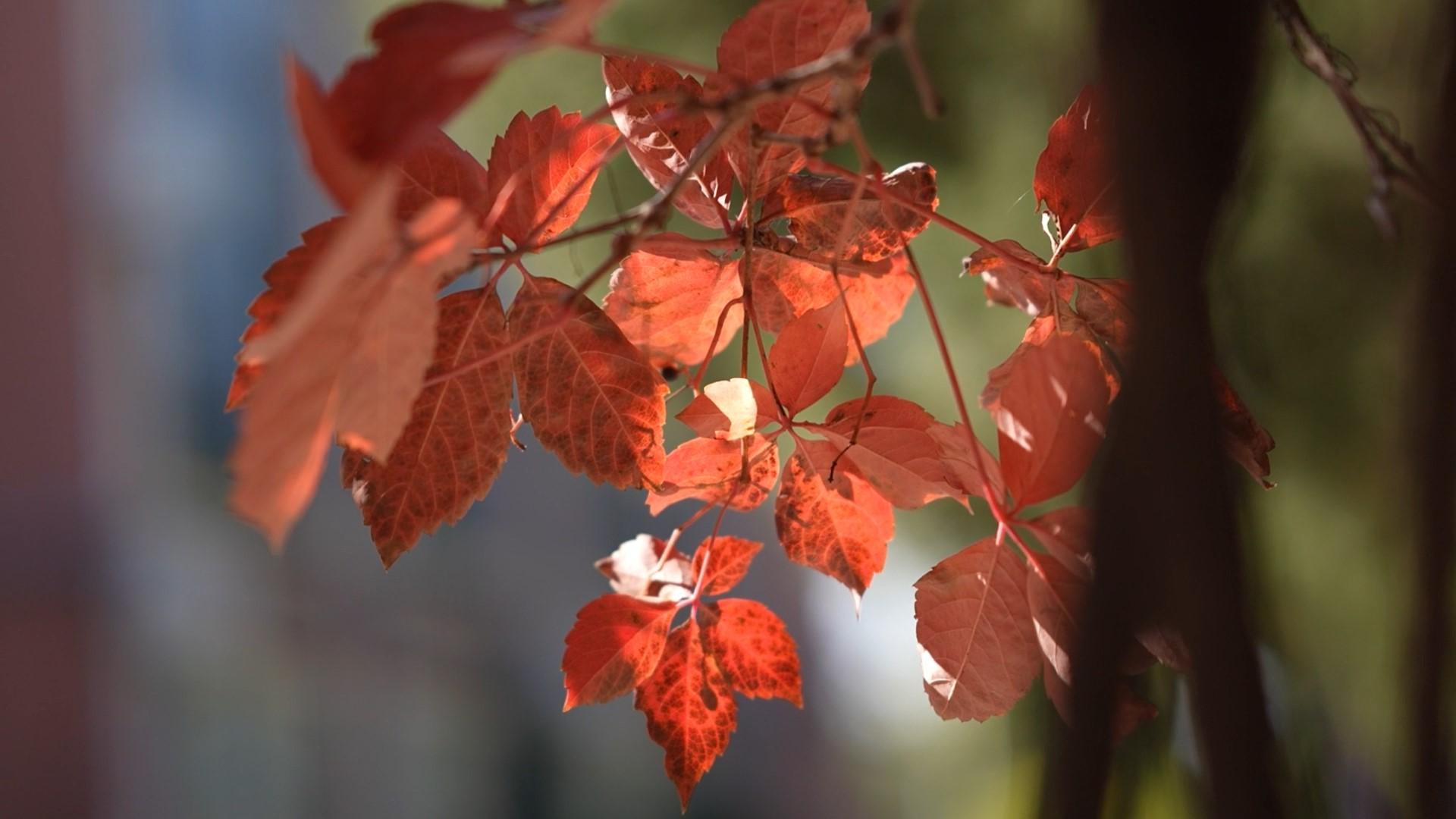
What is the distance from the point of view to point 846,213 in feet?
0.68

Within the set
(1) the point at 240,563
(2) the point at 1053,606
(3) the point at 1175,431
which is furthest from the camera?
(1) the point at 240,563

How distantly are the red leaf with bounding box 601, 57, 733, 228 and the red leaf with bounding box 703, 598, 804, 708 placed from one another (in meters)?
0.10

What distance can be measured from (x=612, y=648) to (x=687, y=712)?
24mm

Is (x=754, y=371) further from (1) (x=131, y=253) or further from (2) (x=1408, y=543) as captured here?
(1) (x=131, y=253)

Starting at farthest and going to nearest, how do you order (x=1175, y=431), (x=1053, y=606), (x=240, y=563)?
1. (x=240, y=563)
2. (x=1053, y=606)
3. (x=1175, y=431)

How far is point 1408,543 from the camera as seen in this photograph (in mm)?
104

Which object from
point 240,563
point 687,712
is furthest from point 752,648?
point 240,563

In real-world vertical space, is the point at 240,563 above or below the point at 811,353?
below

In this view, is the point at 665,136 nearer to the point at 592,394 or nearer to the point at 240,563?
the point at 592,394

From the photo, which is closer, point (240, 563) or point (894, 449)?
point (894, 449)

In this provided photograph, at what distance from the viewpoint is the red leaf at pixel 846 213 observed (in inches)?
8.2

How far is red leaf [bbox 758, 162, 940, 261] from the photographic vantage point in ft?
0.69

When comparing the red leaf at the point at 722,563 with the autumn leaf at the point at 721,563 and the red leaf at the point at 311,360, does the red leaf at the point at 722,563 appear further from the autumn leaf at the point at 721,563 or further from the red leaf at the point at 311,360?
the red leaf at the point at 311,360

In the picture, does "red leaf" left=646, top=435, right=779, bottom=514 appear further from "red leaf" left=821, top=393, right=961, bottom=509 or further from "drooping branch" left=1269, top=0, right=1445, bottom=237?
"drooping branch" left=1269, top=0, right=1445, bottom=237
